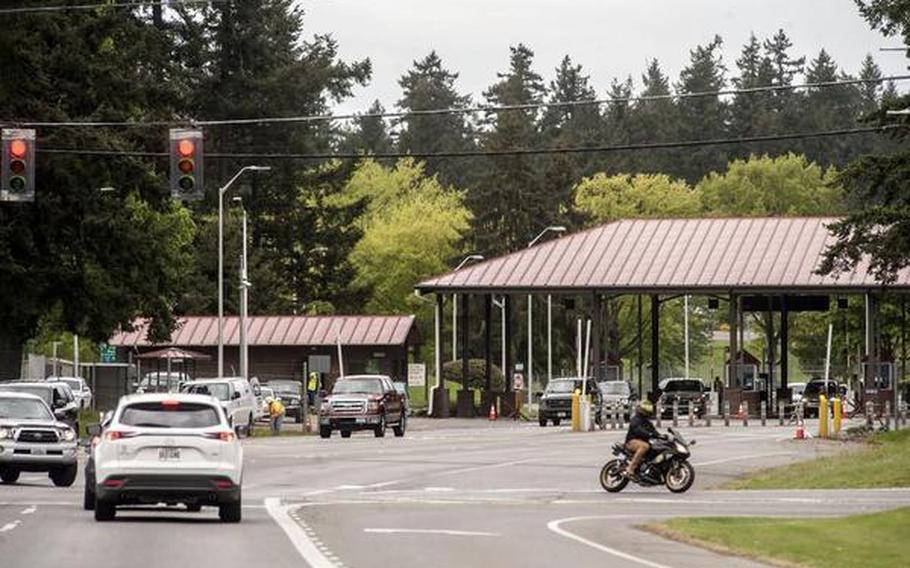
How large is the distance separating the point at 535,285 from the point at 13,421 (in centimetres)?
4872

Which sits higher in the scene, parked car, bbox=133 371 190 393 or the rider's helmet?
parked car, bbox=133 371 190 393

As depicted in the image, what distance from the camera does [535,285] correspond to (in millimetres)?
87375

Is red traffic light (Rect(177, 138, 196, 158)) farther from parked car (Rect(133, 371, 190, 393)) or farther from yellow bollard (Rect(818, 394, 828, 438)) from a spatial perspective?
parked car (Rect(133, 371, 190, 393))

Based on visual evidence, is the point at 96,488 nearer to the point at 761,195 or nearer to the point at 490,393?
the point at 490,393

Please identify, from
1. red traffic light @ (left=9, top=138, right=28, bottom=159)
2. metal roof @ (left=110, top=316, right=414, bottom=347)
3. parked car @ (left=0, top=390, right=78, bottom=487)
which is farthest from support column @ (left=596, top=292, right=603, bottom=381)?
red traffic light @ (left=9, top=138, right=28, bottom=159)

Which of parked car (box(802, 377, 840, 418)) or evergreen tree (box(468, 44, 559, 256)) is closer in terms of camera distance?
parked car (box(802, 377, 840, 418))

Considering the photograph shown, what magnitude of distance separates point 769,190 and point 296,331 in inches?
2521

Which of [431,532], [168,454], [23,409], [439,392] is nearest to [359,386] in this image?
[439,392]

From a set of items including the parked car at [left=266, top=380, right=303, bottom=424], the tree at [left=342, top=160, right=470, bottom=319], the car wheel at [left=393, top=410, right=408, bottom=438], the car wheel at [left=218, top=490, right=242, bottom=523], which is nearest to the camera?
the car wheel at [left=218, top=490, right=242, bottom=523]

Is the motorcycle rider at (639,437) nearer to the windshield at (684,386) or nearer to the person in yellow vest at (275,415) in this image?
the person in yellow vest at (275,415)

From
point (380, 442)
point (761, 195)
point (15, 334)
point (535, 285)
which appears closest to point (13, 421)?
point (380, 442)

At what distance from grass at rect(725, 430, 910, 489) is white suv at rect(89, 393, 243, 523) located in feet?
50.6

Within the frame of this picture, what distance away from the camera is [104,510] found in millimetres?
29312

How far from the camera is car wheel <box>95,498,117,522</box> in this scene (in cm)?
2912
